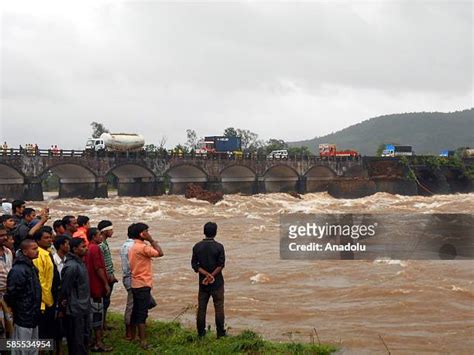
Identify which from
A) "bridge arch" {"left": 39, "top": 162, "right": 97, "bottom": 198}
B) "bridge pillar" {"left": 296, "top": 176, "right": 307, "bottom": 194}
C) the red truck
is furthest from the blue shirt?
the red truck

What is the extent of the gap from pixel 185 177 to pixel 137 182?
750 centimetres

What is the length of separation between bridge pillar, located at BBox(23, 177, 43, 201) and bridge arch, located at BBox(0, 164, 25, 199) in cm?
31

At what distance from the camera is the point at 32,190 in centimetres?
3962

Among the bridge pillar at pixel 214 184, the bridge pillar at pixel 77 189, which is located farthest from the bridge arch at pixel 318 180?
the bridge pillar at pixel 77 189

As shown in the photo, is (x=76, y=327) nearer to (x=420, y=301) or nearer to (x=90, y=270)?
(x=90, y=270)

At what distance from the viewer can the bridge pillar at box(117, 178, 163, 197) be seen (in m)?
48.4

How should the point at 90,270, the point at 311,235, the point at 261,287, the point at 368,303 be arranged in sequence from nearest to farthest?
the point at 90,270, the point at 368,303, the point at 261,287, the point at 311,235

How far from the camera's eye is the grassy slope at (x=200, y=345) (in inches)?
265

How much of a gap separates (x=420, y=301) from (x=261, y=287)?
332 cm

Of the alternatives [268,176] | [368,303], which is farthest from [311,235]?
[268,176]

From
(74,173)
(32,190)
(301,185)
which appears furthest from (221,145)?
(32,190)

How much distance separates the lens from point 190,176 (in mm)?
55844

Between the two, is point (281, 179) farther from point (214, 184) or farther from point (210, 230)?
point (210, 230)

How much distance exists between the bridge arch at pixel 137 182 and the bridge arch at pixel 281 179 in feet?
48.5
